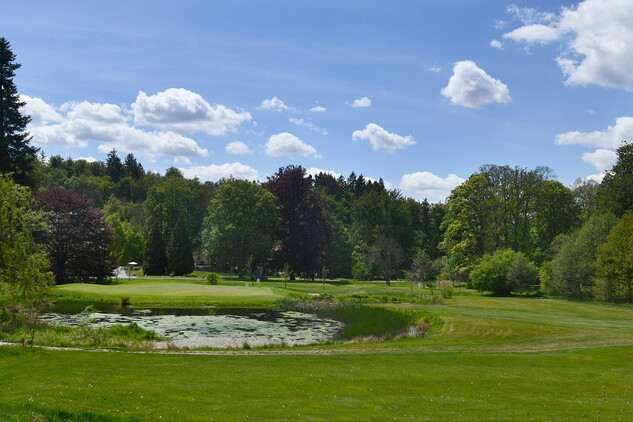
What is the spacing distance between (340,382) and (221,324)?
20.5 meters

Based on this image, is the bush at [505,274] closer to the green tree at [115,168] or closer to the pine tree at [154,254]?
the pine tree at [154,254]

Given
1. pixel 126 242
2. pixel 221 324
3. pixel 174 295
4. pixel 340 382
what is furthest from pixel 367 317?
pixel 126 242

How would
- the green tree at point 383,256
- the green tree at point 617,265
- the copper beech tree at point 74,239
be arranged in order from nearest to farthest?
1. the green tree at point 617,265
2. the copper beech tree at point 74,239
3. the green tree at point 383,256

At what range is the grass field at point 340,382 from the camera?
39.9 feet

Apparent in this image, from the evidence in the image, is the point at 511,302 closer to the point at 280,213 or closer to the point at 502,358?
the point at 502,358

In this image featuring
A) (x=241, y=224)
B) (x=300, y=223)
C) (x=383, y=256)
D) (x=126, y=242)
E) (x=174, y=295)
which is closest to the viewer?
(x=174, y=295)

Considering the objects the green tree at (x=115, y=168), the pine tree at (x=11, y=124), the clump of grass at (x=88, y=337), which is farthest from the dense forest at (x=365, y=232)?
the green tree at (x=115, y=168)

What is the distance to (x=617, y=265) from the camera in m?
50.4

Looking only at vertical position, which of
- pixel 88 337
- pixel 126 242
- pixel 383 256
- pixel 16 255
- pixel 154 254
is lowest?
pixel 88 337

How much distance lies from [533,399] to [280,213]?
239ft

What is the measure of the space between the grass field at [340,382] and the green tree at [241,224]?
5340cm

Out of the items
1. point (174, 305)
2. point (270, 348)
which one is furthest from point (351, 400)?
point (174, 305)

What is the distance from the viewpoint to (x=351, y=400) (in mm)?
13414

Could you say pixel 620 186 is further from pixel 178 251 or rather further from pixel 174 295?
pixel 178 251
